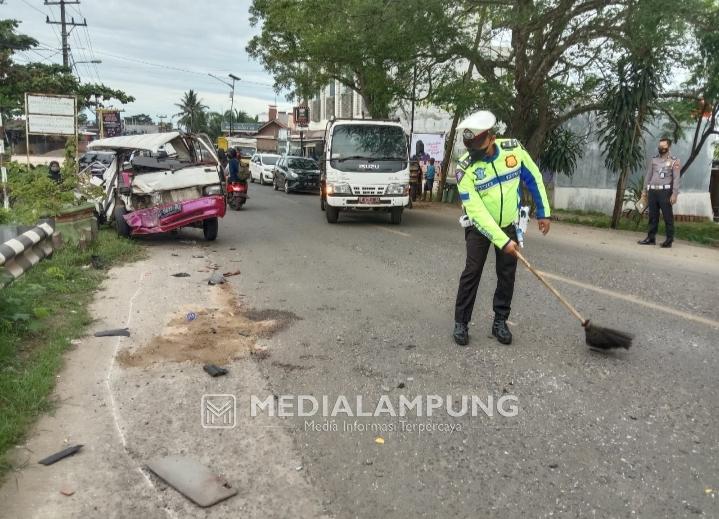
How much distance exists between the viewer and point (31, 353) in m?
4.74

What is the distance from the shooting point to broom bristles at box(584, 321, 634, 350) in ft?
15.1

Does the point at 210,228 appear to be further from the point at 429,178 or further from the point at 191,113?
the point at 191,113

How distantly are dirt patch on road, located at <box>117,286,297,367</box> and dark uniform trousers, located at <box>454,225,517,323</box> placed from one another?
5.61 feet

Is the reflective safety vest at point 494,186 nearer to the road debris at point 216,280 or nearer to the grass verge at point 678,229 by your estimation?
the road debris at point 216,280

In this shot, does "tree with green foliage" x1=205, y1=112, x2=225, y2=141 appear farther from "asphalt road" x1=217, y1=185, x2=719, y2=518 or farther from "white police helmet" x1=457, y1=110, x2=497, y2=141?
"white police helmet" x1=457, y1=110, x2=497, y2=141

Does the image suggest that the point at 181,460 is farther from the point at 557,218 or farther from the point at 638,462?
the point at 557,218

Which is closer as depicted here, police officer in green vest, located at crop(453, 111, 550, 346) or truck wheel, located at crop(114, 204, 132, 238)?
police officer in green vest, located at crop(453, 111, 550, 346)

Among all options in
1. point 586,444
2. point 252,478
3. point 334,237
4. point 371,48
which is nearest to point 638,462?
point 586,444

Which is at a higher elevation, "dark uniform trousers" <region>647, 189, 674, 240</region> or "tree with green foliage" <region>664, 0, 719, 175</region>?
"tree with green foliage" <region>664, 0, 719, 175</region>

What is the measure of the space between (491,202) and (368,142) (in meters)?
8.81

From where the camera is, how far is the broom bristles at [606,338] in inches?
182

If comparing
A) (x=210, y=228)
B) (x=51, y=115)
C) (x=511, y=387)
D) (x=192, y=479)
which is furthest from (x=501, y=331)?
(x=51, y=115)

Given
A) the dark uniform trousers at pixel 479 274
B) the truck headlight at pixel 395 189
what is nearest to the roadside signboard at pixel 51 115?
the truck headlight at pixel 395 189

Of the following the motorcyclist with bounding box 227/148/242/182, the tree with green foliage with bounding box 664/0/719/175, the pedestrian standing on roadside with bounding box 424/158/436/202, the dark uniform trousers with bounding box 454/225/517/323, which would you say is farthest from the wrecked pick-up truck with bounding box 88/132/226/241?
the pedestrian standing on roadside with bounding box 424/158/436/202
